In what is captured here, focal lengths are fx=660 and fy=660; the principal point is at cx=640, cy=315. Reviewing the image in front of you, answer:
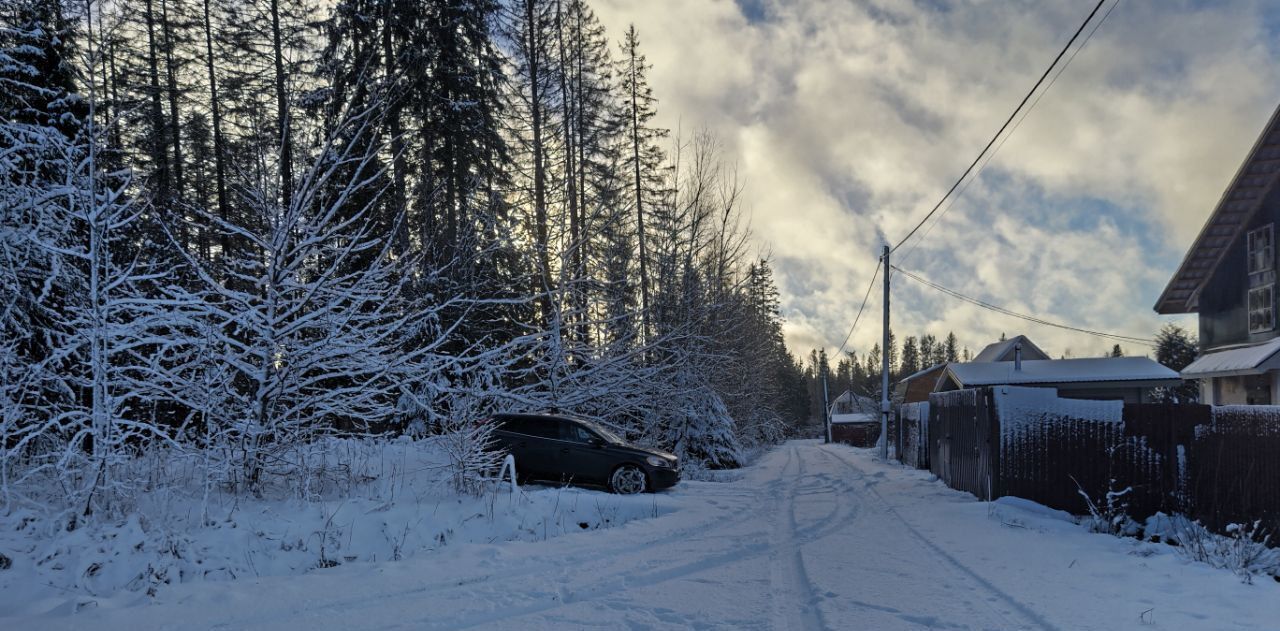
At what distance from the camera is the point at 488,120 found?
18016mm

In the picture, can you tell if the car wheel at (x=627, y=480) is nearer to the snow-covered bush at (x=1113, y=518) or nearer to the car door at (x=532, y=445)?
the car door at (x=532, y=445)

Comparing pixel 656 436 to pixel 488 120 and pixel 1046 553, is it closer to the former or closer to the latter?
pixel 488 120

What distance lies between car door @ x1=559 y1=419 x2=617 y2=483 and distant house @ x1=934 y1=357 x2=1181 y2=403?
24219mm

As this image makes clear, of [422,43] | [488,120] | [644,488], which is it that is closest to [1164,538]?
[644,488]

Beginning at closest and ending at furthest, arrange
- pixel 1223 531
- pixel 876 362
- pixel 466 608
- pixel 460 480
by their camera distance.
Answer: pixel 466 608 → pixel 1223 531 → pixel 460 480 → pixel 876 362

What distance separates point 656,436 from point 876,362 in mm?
119608

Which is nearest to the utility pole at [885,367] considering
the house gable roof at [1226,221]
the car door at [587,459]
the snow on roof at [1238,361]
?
the house gable roof at [1226,221]

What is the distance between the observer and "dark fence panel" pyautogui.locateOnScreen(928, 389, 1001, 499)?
1195cm

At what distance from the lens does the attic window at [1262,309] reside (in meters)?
16.0

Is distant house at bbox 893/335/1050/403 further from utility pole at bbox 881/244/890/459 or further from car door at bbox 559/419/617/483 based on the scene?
car door at bbox 559/419/617/483

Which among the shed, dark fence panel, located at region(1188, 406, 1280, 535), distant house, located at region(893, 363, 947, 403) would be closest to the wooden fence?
dark fence panel, located at region(1188, 406, 1280, 535)

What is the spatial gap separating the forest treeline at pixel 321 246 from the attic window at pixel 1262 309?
1380cm

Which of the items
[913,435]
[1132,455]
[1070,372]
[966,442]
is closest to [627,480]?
[966,442]

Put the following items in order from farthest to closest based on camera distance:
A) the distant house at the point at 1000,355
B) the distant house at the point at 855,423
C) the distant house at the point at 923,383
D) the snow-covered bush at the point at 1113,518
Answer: the distant house at the point at 855,423 → the distant house at the point at 923,383 → the distant house at the point at 1000,355 → the snow-covered bush at the point at 1113,518
